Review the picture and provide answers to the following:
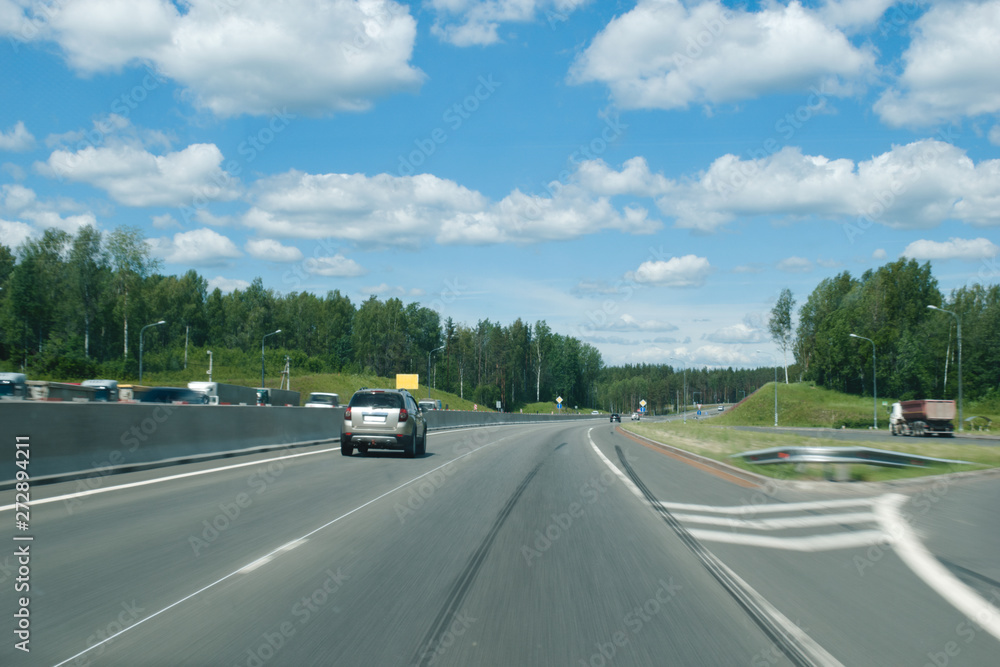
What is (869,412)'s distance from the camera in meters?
93.0

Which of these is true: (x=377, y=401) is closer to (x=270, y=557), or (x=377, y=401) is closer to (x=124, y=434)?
(x=124, y=434)

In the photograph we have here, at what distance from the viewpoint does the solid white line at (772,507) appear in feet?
37.9

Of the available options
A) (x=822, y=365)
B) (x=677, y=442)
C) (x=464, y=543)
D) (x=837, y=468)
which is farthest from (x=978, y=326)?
(x=464, y=543)

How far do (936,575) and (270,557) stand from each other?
6207 millimetres

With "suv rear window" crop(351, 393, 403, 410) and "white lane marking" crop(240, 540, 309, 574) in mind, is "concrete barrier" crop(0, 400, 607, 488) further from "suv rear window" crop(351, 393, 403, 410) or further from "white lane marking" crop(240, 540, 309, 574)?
"white lane marking" crop(240, 540, 309, 574)

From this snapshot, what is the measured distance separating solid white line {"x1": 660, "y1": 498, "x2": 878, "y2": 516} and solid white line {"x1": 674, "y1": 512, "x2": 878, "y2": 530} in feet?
1.97

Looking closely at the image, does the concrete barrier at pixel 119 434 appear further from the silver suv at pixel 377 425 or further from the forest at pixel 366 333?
the forest at pixel 366 333

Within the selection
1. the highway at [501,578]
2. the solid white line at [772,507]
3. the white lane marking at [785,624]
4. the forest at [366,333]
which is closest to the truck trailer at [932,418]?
the forest at [366,333]

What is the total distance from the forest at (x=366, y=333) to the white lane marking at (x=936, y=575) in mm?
65141

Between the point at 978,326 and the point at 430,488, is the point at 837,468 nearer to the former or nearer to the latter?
the point at 430,488

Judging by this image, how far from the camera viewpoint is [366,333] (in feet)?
453

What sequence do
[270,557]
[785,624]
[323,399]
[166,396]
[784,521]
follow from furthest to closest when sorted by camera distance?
[323,399], [166,396], [784,521], [270,557], [785,624]

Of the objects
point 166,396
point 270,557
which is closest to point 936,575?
point 270,557

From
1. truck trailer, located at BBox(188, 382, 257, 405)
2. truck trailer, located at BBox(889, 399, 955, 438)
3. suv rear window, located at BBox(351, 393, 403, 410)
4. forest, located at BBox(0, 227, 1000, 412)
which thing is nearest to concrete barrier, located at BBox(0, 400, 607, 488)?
suv rear window, located at BBox(351, 393, 403, 410)
